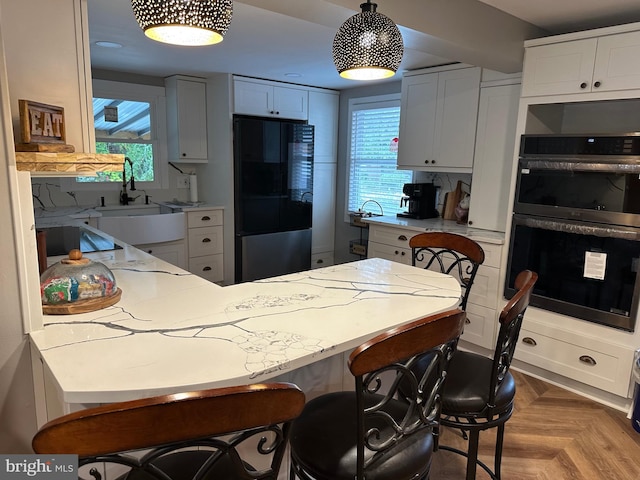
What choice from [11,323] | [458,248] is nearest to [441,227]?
[458,248]

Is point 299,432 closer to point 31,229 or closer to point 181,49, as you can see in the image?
point 31,229

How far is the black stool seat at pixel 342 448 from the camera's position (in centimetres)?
118

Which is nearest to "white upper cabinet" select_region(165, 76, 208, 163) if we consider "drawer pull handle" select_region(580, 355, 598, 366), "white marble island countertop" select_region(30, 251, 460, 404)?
"white marble island countertop" select_region(30, 251, 460, 404)

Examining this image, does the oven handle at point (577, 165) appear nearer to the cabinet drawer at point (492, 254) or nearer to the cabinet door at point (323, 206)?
the cabinet drawer at point (492, 254)

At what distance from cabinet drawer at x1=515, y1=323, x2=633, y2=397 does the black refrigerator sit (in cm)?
265

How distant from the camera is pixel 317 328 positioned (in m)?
1.40

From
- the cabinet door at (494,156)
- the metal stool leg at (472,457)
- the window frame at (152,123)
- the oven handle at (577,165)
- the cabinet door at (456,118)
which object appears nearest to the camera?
the metal stool leg at (472,457)

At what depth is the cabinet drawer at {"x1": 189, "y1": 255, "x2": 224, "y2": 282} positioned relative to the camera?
4.54m

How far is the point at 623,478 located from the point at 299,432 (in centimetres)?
174

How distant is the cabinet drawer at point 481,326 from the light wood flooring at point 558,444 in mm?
500

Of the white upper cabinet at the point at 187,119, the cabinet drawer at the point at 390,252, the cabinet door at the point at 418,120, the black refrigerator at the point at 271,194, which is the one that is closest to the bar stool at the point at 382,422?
the cabinet drawer at the point at 390,252

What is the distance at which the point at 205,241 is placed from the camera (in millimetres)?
4555

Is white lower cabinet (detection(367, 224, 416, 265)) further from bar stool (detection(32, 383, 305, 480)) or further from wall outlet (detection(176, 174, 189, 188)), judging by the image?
bar stool (detection(32, 383, 305, 480))

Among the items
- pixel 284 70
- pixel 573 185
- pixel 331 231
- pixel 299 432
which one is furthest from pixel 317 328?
pixel 331 231
